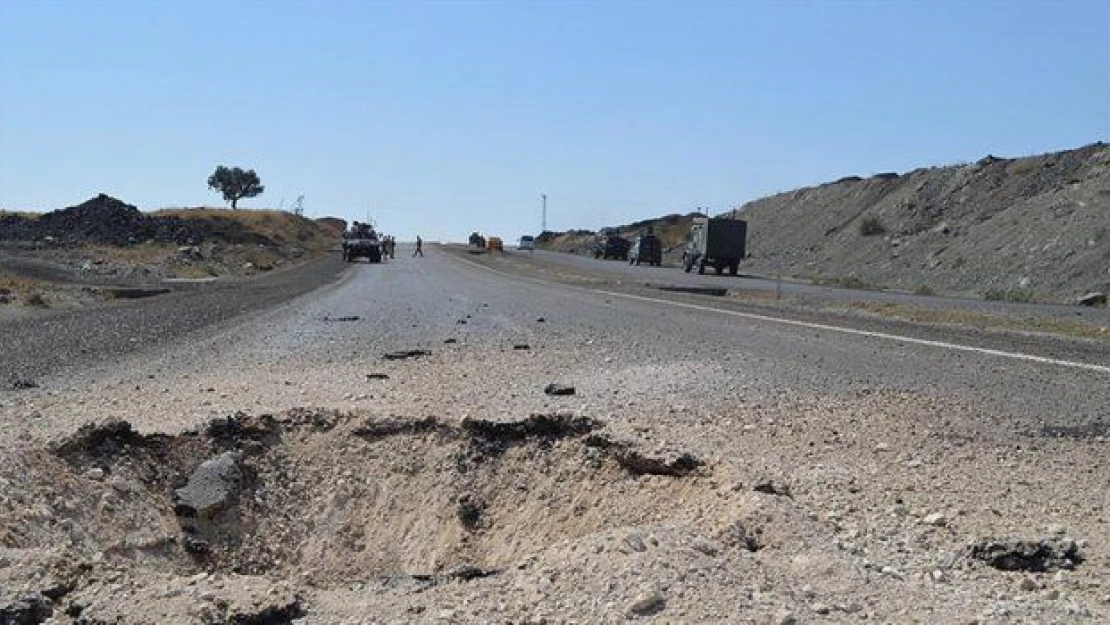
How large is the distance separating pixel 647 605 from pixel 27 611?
2.72 m

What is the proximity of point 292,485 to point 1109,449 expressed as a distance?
5.89 meters

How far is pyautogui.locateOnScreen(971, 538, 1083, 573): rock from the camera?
4945mm

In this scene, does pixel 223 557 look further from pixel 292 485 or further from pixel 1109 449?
pixel 1109 449

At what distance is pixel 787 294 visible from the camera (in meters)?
34.8

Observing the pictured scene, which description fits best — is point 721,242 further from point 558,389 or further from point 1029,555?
point 1029,555

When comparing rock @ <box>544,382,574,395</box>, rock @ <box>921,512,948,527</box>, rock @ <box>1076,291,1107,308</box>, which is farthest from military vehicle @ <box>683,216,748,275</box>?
rock @ <box>921,512,948,527</box>

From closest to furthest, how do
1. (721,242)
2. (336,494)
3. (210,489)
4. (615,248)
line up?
1. (210,489)
2. (336,494)
3. (721,242)
4. (615,248)

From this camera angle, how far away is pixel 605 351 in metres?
14.4

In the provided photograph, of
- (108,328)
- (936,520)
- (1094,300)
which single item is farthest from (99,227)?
(936,520)

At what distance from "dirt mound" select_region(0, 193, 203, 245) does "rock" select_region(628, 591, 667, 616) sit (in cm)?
6186

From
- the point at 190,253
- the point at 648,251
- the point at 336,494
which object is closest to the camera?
the point at 336,494

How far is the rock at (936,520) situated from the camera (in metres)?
5.59

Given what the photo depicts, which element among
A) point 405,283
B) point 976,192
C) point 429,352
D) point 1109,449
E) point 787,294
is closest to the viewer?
point 1109,449

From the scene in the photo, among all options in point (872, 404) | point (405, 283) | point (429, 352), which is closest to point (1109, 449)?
point (872, 404)
